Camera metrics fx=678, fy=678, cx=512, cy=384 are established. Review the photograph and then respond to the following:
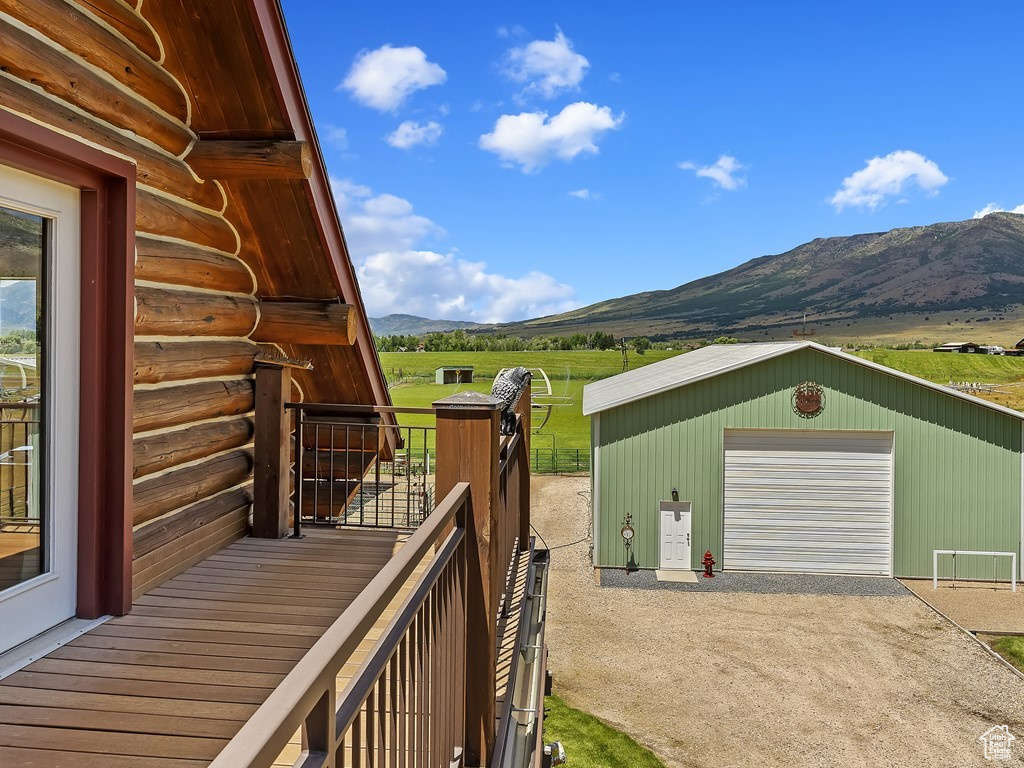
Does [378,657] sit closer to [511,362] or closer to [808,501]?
[808,501]

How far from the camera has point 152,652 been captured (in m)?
2.60

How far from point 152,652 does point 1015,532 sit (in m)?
14.9

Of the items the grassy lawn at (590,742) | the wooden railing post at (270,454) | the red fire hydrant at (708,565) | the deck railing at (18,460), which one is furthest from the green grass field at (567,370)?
the deck railing at (18,460)

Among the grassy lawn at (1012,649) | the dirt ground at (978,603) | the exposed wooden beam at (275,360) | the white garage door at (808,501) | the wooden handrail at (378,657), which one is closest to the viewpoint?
the wooden handrail at (378,657)

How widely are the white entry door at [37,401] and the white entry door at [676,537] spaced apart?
11.8 meters

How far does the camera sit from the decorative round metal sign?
508 inches

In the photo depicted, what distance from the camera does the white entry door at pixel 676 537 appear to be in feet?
43.8

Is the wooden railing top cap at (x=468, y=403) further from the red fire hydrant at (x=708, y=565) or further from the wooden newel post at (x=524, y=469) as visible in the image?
the red fire hydrant at (x=708, y=565)

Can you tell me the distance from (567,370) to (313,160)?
135 ft

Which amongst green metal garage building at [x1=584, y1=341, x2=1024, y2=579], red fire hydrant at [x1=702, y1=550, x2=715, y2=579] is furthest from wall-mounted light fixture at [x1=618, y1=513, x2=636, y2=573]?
red fire hydrant at [x1=702, y1=550, x2=715, y2=579]

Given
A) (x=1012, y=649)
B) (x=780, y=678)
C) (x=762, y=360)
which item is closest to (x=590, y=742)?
(x=780, y=678)

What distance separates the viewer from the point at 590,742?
291 inches

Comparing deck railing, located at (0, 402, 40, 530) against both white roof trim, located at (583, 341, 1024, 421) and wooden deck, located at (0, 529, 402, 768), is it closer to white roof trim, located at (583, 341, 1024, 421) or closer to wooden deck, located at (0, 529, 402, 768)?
wooden deck, located at (0, 529, 402, 768)

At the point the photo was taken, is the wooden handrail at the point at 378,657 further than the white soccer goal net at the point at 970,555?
No
